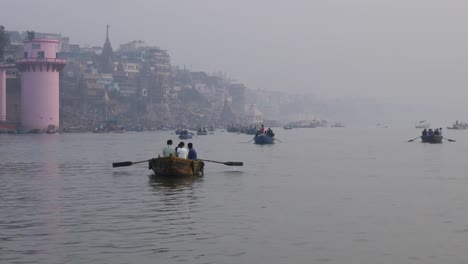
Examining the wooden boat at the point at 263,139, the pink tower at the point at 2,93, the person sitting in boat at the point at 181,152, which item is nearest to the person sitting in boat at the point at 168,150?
the person sitting in boat at the point at 181,152

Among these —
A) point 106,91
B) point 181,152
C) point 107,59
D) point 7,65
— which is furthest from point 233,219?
point 107,59

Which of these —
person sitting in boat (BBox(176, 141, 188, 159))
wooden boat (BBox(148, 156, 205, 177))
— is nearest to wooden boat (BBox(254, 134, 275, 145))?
wooden boat (BBox(148, 156, 205, 177))

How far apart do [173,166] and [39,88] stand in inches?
3496

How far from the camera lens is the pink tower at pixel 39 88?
4392 inches

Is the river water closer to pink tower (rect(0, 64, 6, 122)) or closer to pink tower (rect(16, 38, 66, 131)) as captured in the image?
pink tower (rect(16, 38, 66, 131))

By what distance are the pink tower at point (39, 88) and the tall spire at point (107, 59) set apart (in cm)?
7919

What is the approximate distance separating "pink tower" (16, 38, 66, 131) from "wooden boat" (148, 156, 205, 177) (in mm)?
86422

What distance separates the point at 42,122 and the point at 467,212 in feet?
327

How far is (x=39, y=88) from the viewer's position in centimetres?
11212

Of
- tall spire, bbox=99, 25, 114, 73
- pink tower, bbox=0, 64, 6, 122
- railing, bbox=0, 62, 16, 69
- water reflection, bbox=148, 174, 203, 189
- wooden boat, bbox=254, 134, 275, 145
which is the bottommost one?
water reflection, bbox=148, 174, 203, 189

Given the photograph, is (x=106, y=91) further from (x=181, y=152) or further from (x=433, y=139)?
(x=181, y=152)

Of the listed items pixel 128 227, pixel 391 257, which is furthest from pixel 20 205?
pixel 391 257

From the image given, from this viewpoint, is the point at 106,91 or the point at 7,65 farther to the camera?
the point at 106,91

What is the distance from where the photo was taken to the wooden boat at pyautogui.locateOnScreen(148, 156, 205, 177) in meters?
28.1
